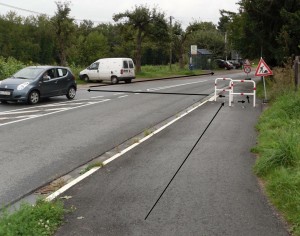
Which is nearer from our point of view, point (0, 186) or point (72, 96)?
point (0, 186)

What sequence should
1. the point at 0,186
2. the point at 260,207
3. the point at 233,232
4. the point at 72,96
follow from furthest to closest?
the point at 72,96 → the point at 0,186 → the point at 260,207 → the point at 233,232

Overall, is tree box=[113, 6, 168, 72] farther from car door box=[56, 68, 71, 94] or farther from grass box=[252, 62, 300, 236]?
grass box=[252, 62, 300, 236]

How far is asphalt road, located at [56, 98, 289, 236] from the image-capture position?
4.43 meters

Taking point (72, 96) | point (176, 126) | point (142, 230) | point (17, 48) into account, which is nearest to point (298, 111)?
point (176, 126)

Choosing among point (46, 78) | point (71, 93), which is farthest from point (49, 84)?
point (71, 93)

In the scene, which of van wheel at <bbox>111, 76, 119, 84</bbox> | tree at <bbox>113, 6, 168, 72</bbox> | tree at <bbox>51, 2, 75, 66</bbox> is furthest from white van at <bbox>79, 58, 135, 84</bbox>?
tree at <bbox>113, 6, 168, 72</bbox>

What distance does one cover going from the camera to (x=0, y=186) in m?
5.96

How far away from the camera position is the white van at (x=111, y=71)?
31.0 m

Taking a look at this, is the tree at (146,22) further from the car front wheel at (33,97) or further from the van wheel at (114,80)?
the car front wheel at (33,97)

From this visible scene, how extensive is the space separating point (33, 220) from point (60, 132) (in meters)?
6.17

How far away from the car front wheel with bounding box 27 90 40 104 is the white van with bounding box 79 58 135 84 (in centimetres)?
1430

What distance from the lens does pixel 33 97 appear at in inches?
659

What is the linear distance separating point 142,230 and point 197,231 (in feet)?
1.95

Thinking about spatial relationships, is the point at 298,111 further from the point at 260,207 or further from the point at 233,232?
the point at 233,232
